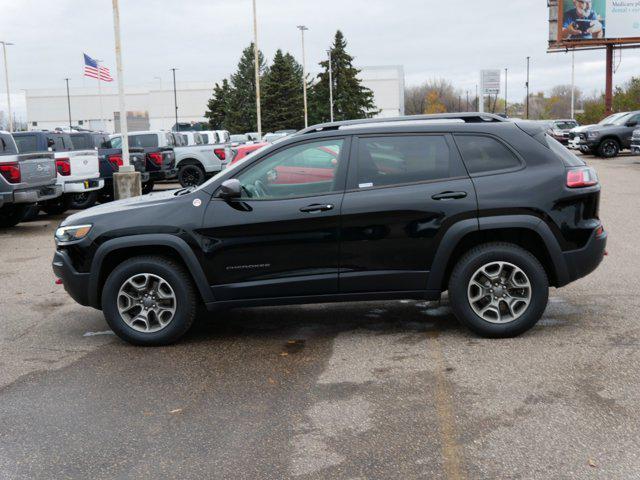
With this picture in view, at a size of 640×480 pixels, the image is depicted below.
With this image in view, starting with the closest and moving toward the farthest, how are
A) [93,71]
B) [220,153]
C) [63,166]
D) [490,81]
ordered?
[63,166]
[220,153]
[93,71]
[490,81]

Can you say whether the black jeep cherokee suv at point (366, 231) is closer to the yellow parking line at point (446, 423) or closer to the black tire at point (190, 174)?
the yellow parking line at point (446, 423)

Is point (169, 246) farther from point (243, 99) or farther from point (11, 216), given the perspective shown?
point (243, 99)

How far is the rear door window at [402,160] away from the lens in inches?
245

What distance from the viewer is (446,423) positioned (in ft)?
14.7

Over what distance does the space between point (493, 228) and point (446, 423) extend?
6.86 ft

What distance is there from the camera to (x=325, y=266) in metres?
6.17

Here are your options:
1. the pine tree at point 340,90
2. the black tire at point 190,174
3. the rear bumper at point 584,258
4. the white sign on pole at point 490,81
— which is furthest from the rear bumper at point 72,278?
the pine tree at point 340,90

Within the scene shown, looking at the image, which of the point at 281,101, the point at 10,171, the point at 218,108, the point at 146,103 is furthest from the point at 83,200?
the point at 146,103

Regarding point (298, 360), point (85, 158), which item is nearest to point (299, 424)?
point (298, 360)

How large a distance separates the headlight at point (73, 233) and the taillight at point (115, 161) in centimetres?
1420

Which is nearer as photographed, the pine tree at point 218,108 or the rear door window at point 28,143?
the rear door window at point 28,143

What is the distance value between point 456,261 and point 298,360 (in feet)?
5.16

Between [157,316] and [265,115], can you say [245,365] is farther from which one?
[265,115]

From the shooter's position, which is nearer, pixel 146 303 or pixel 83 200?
pixel 146 303
